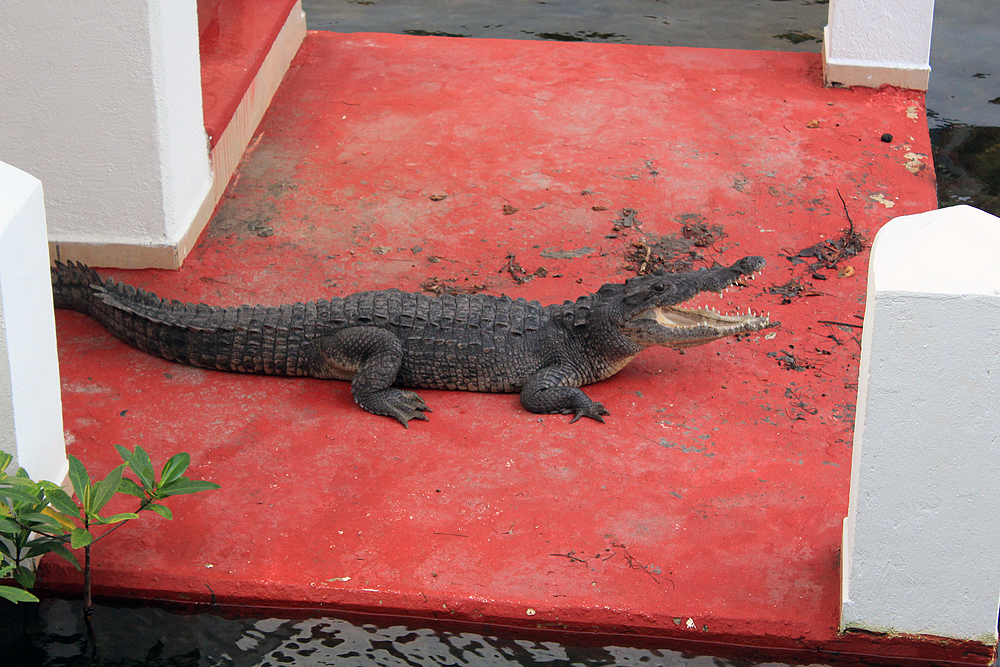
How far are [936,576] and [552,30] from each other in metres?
8.30

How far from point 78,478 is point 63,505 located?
0.15 meters

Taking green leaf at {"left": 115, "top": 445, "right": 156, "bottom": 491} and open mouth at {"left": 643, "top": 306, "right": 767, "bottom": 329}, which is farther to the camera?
open mouth at {"left": 643, "top": 306, "right": 767, "bottom": 329}

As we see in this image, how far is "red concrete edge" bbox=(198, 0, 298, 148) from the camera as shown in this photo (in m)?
7.05

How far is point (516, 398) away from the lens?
5.57m

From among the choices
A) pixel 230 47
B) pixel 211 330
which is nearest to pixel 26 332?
pixel 211 330

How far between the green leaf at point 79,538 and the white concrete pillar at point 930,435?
2.71 metres

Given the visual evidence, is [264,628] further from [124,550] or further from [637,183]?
[637,183]

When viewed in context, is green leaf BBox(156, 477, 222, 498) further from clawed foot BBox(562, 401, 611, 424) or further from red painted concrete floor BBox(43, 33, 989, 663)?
clawed foot BBox(562, 401, 611, 424)

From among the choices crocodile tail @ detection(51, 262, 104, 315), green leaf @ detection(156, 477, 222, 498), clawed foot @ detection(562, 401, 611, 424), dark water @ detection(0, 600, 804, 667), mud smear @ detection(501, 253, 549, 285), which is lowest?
dark water @ detection(0, 600, 804, 667)

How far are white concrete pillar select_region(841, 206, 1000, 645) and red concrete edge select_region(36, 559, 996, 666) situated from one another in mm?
116

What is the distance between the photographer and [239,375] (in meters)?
5.63

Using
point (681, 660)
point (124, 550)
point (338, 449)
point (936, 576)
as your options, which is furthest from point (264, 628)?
point (936, 576)

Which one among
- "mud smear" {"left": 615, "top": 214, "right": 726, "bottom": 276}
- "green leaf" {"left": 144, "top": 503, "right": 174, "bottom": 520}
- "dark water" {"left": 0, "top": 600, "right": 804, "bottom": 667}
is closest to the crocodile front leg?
"mud smear" {"left": 615, "top": 214, "right": 726, "bottom": 276}

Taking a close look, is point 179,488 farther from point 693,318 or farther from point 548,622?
point 693,318
